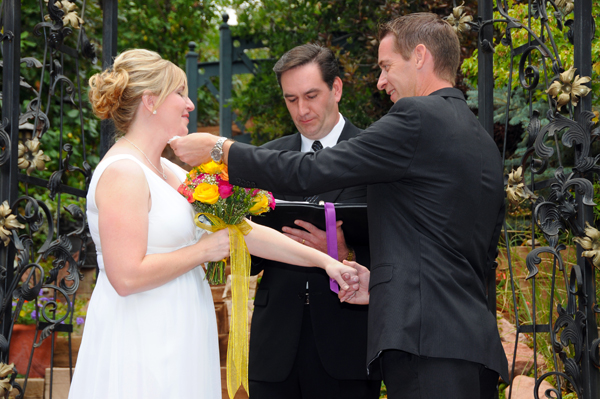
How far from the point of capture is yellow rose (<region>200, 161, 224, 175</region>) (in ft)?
8.02

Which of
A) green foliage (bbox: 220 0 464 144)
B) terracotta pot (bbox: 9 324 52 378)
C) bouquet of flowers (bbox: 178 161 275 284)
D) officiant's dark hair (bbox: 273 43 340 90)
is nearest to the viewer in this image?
bouquet of flowers (bbox: 178 161 275 284)

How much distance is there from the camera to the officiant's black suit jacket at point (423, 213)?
2.12m

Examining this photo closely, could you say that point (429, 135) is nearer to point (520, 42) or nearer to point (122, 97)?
point (122, 97)

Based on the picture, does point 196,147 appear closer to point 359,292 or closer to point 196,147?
point 196,147

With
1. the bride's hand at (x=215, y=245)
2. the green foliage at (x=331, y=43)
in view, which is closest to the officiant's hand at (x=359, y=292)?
the bride's hand at (x=215, y=245)

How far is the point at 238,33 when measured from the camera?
816cm

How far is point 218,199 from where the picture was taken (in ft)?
8.09

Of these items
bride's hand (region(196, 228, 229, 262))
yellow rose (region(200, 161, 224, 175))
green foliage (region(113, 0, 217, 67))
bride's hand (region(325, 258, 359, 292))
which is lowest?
bride's hand (region(325, 258, 359, 292))

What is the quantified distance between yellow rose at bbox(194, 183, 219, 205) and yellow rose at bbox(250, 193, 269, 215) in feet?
0.55

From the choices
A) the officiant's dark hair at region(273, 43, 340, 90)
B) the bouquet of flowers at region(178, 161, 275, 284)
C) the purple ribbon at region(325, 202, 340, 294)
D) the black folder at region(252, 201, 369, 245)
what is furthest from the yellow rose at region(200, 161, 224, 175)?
the officiant's dark hair at region(273, 43, 340, 90)

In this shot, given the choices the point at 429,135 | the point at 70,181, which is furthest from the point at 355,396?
the point at 70,181

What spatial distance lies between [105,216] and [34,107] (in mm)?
1225

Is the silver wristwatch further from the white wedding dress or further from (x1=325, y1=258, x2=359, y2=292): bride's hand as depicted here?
(x1=325, y1=258, x2=359, y2=292): bride's hand

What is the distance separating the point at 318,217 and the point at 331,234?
3.8 inches
